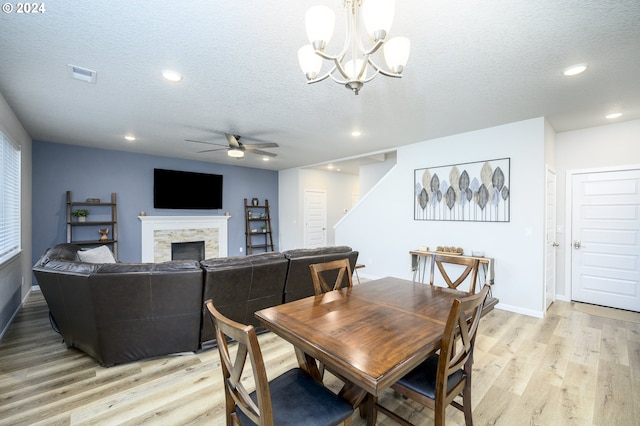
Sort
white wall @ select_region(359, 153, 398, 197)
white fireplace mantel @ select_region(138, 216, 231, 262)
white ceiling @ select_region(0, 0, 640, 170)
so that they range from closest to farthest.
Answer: white ceiling @ select_region(0, 0, 640, 170)
white fireplace mantel @ select_region(138, 216, 231, 262)
white wall @ select_region(359, 153, 398, 197)

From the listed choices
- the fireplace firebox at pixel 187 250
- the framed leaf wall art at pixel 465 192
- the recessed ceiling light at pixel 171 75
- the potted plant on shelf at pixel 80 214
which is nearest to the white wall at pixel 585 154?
the framed leaf wall art at pixel 465 192

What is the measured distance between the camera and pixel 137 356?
2557mm

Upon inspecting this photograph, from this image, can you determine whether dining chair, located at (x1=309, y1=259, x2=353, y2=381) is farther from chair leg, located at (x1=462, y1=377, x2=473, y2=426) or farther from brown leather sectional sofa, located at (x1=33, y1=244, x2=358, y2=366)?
chair leg, located at (x1=462, y1=377, x2=473, y2=426)

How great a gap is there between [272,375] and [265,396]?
5.01 feet

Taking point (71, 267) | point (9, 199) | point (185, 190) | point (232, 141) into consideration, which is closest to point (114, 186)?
point (185, 190)

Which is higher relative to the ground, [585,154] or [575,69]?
[575,69]

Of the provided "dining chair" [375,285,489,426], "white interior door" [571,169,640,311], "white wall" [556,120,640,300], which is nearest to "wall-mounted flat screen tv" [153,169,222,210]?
"dining chair" [375,285,489,426]

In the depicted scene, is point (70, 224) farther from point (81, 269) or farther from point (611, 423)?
point (611, 423)

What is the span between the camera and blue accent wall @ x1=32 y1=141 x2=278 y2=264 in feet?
17.3

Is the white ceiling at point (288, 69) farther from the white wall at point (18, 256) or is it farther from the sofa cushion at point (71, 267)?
the sofa cushion at point (71, 267)

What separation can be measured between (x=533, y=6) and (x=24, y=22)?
3.36 m

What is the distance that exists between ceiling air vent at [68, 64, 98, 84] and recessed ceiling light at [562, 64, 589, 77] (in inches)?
171

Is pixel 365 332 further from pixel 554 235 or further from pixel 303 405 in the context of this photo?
pixel 554 235

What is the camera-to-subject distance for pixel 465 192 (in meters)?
4.52
